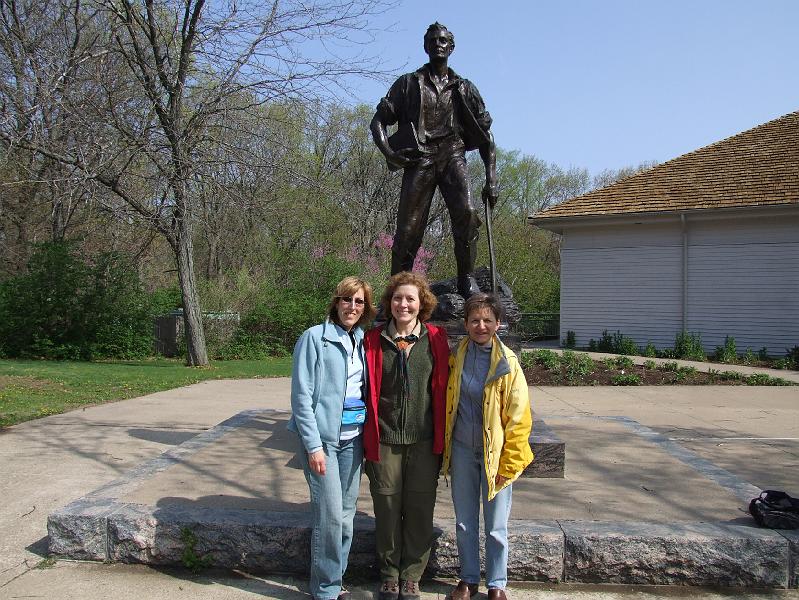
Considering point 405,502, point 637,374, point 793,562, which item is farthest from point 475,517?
point 637,374

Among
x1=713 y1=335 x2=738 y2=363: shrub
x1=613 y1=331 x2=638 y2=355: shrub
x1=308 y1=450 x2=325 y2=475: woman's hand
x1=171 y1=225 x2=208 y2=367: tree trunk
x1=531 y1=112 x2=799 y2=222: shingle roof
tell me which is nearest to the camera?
x1=308 y1=450 x2=325 y2=475: woman's hand

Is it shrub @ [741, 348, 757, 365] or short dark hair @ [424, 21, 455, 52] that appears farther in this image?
shrub @ [741, 348, 757, 365]

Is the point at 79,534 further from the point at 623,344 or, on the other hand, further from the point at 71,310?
the point at 623,344

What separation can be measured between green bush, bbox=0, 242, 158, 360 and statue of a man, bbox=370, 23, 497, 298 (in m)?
14.2

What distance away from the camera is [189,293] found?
15188 millimetres

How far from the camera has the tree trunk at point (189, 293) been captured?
14.8m

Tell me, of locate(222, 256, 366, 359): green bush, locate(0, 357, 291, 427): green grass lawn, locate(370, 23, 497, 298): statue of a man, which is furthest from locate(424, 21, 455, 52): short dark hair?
locate(222, 256, 366, 359): green bush

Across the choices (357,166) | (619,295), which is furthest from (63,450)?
(357,166)

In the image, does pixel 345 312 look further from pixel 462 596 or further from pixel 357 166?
pixel 357 166

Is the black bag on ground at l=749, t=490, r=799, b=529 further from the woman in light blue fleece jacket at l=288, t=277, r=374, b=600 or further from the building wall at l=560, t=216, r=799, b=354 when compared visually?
the building wall at l=560, t=216, r=799, b=354

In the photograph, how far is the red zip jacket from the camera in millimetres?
3322

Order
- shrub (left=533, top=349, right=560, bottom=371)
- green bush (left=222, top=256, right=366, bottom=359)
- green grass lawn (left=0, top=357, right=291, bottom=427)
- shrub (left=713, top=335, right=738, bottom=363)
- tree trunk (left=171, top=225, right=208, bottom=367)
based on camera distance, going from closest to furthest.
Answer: green grass lawn (left=0, top=357, right=291, bottom=427), shrub (left=533, top=349, right=560, bottom=371), tree trunk (left=171, top=225, right=208, bottom=367), shrub (left=713, top=335, right=738, bottom=363), green bush (left=222, top=256, right=366, bottom=359)

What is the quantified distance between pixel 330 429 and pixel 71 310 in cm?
1653

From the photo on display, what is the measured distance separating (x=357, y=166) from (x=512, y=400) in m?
34.5
